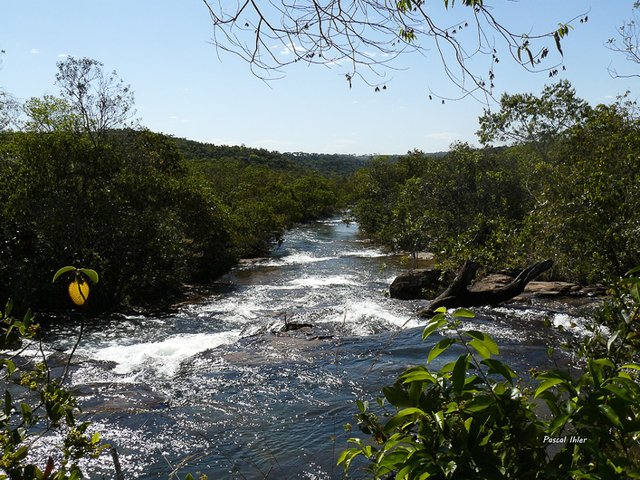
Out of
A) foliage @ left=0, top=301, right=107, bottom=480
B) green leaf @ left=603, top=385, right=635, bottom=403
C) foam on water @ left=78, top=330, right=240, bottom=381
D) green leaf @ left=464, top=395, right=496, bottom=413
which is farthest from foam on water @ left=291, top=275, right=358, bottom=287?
green leaf @ left=603, top=385, right=635, bottom=403

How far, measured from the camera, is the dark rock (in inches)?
704

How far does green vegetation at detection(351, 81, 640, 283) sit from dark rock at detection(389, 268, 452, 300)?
76cm

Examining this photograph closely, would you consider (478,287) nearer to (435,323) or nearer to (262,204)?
(435,323)

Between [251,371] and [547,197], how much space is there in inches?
394

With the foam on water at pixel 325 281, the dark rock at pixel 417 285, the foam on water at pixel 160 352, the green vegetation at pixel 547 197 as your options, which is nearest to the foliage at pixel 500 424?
the green vegetation at pixel 547 197

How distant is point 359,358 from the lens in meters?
11.1

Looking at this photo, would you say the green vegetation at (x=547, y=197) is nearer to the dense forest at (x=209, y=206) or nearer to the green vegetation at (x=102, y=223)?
the dense forest at (x=209, y=206)

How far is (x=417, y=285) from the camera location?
18.0 metres

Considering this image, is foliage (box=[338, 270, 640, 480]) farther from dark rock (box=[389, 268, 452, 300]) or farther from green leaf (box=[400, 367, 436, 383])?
dark rock (box=[389, 268, 452, 300])

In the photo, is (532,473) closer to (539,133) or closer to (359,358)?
(359,358)

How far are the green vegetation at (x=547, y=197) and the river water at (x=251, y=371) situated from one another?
6.02 feet

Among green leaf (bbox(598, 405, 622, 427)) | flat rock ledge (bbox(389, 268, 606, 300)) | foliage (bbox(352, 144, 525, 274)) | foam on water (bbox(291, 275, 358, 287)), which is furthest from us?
foliage (bbox(352, 144, 525, 274))

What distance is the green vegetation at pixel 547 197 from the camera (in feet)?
41.1

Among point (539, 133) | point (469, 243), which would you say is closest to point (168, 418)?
point (469, 243)
